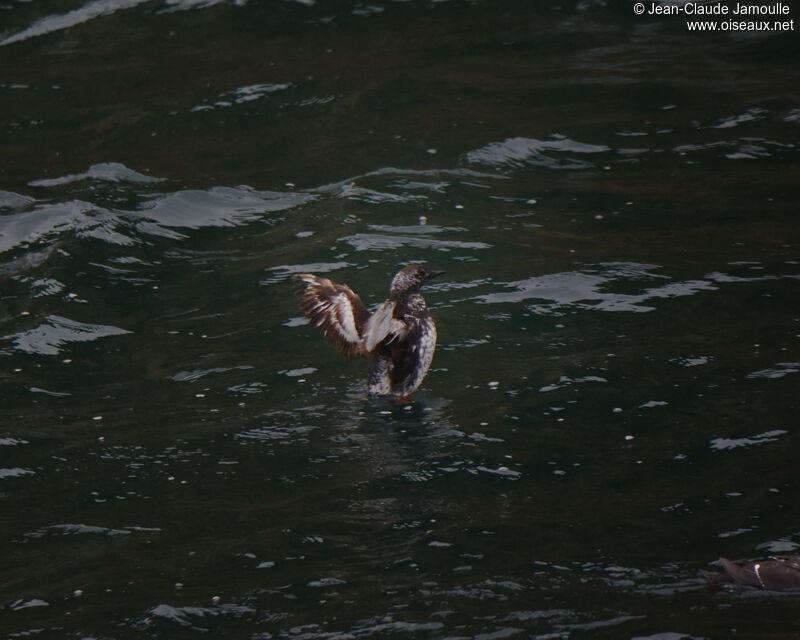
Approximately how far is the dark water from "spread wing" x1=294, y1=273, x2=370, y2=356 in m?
0.47

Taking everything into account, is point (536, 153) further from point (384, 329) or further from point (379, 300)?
point (384, 329)

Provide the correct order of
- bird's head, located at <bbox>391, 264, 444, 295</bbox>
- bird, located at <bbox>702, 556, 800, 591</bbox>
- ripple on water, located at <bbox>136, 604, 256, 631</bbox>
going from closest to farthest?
bird, located at <bbox>702, 556, 800, 591</bbox>
ripple on water, located at <bbox>136, 604, 256, 631</bbox>
bird's head, located at <bbox>391, 264, 444, 295</bbox>

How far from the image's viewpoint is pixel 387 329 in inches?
Answer: 354

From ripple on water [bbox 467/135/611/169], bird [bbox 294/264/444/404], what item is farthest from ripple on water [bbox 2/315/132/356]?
ripple on water [bbox 467/135/611/169]

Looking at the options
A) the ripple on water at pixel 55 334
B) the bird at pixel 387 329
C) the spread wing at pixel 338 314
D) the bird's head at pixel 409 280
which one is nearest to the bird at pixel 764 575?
the bird at pixel 387 329

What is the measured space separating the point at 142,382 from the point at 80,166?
16.7ft

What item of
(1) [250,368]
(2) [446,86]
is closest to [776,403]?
(1) [250,368]

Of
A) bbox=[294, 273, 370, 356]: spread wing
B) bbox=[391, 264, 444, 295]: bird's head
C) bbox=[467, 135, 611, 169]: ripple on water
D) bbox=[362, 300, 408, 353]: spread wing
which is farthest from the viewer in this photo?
bbox=[467, 135, 611, 169]: ripple on water

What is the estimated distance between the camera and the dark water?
6.93 m

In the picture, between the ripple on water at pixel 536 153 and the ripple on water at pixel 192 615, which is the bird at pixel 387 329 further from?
the ripple on water at pixel 536 153

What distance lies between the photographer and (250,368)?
9.97m

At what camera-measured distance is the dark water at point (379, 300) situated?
6.93 metres

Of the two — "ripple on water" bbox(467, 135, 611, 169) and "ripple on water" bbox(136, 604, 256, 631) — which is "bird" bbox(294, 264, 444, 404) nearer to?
"ripple on water" bbox(136, 604, 256, 631)

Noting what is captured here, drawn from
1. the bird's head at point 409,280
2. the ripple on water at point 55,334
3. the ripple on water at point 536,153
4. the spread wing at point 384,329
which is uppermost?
the ripple on water at point 536,153
